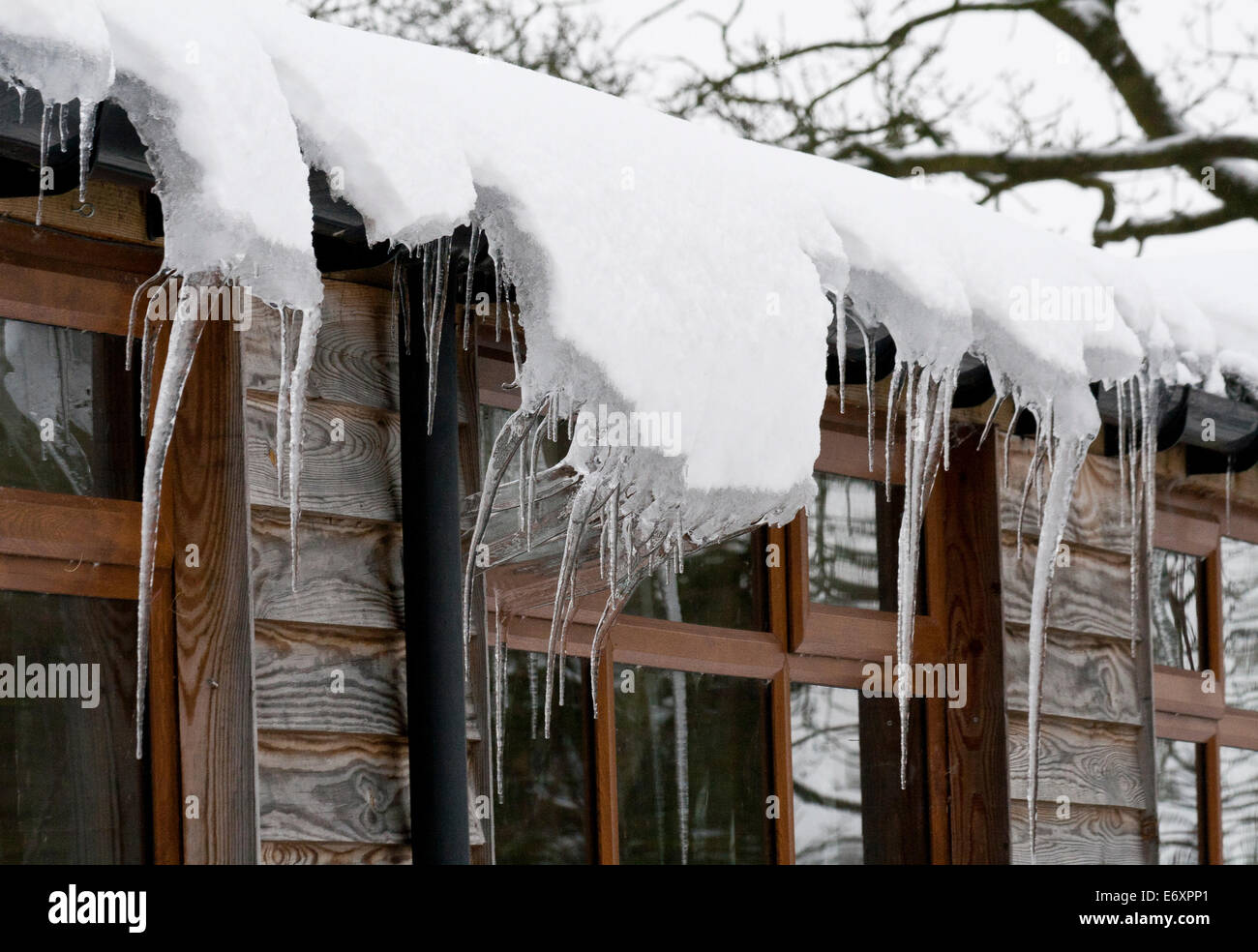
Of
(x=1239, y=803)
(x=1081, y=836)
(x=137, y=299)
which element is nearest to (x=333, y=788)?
(x=137, y=299)

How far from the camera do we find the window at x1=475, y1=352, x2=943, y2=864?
10.0ft

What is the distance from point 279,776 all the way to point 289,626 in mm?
264

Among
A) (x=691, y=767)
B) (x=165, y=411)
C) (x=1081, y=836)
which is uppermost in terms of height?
(x=165, y=411)

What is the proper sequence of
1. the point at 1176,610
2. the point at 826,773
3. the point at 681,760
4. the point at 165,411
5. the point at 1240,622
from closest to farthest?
the point at 165,411 < the point at 681,760 < the point at 826,773 < the point at 1176,610 < the point at 1240,622

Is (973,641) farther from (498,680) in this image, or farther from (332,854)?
(332,854)

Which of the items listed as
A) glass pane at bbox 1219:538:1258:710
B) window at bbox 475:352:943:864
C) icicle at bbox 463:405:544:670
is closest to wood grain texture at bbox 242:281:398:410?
window at bbox 475:352:943:864

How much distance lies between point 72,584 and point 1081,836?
8.75ft

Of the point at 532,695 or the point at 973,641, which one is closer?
the point at 532,695

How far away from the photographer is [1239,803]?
4.61 meters

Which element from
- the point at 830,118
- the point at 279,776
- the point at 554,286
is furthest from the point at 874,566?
the point at 830,118

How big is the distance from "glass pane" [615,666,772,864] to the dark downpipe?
2.60 ft

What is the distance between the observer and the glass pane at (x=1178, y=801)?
4.30m

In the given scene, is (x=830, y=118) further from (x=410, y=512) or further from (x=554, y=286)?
(x=554, y=286)

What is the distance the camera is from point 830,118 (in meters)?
8.02
